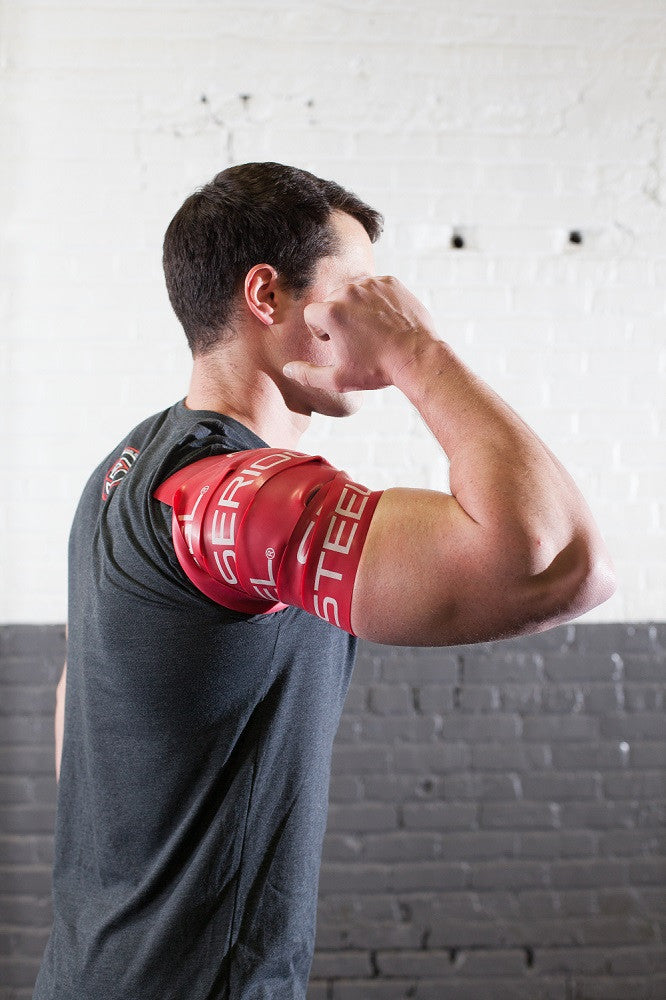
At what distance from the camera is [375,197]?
7.07 ft

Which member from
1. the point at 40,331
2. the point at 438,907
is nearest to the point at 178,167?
the point at 40,331

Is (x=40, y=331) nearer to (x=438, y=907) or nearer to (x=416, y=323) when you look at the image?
(x=416, y=323)

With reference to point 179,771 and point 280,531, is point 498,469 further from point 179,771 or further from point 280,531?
point 179,771

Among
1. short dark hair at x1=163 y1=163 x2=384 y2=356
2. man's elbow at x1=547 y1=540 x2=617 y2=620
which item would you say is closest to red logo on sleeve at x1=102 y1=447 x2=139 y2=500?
short dark hair at x1=163 y1=163 x2=384 y2=356

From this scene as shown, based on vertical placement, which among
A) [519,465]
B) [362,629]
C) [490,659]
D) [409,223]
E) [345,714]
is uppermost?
[409,223]

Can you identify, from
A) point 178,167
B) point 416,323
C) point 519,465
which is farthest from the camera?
point 178,167

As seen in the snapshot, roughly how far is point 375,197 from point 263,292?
1294 millimetres

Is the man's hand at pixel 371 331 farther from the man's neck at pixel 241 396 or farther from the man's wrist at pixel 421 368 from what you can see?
the man's neck at pixel 241 396

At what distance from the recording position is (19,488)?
2.15 m

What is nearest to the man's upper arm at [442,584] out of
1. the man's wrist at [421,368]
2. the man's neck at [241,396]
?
the man's wrist at [421,368]

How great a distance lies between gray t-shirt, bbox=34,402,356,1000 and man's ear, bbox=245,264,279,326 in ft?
0.52

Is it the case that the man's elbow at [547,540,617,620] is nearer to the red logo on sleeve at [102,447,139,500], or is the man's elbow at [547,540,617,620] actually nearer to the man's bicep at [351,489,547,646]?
the man's bicep at [351,489,547,646]

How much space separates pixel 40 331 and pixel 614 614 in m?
1.69

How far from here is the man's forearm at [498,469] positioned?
2.13 feet
